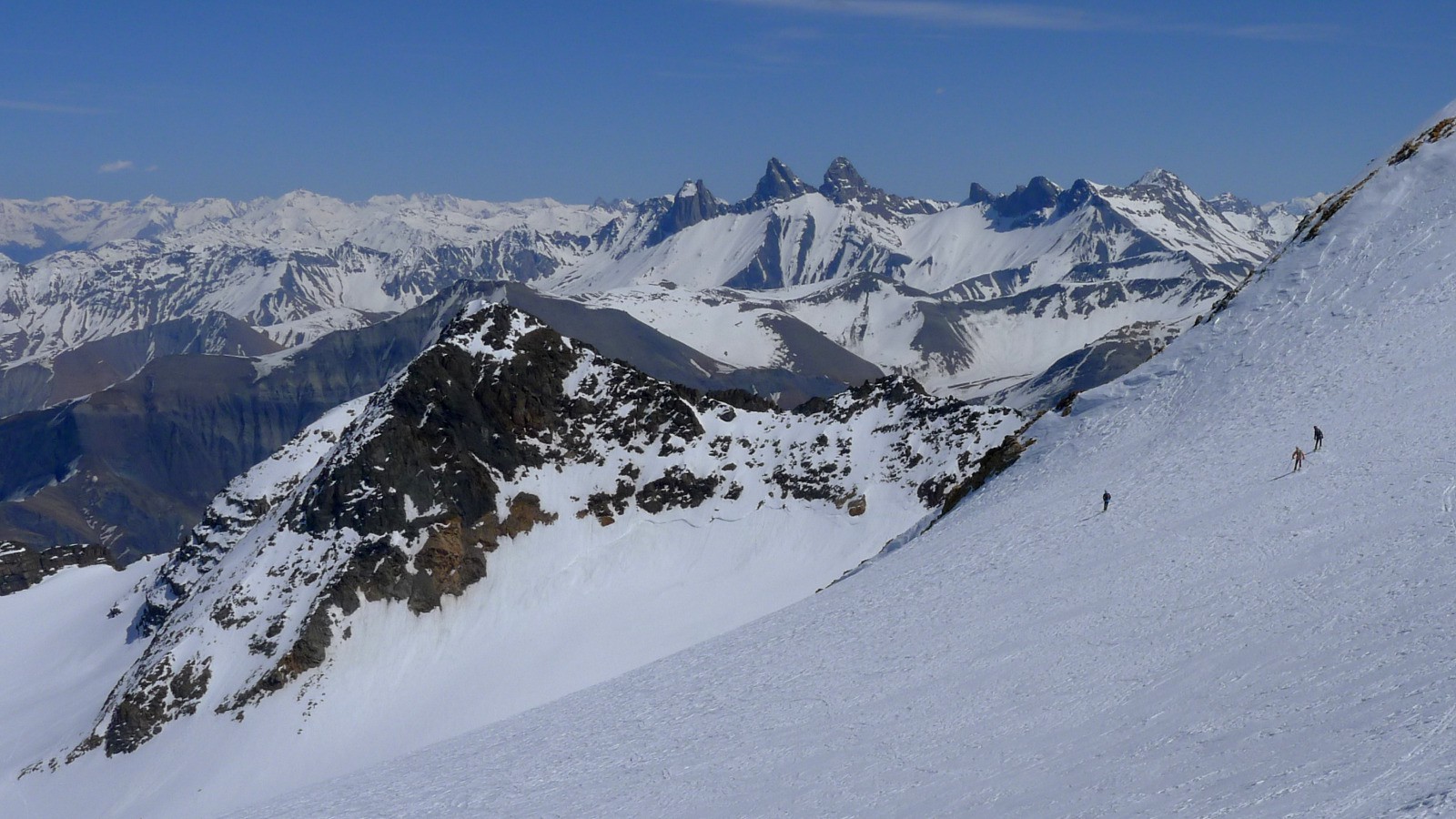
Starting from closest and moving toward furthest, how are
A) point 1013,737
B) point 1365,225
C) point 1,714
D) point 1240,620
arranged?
point 1013,737
point 1240,620
point 1365,225
point 1,714

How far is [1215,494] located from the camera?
52719 mm

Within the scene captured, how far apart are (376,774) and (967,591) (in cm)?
2757

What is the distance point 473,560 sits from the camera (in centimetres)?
12875

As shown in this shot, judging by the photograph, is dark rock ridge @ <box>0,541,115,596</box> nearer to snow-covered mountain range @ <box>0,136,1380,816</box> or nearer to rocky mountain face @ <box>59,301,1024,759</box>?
snow-covered mountain range @ <box>0,136,1380,816</box>

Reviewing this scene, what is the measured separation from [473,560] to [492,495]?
8.48 meters

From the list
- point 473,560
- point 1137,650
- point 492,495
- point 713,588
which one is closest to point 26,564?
point 492,495

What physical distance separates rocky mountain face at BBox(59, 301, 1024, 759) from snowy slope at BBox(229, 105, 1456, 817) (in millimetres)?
61755

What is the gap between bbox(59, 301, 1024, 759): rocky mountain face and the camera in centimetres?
11838

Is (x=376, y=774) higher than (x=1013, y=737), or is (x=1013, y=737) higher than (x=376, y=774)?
(x=376, y=774)

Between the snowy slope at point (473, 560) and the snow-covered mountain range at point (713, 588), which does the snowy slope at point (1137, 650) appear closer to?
the snow-covered mountain range at point (713, 588)

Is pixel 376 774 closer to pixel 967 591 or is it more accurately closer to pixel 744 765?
pixel 744 765

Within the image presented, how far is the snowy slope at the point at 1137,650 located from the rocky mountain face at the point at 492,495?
203 ft

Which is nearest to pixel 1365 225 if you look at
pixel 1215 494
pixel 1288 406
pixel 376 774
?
pixel 1288 406

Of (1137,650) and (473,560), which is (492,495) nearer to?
(473,560)
